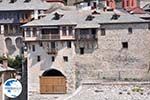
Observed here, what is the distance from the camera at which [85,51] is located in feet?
139

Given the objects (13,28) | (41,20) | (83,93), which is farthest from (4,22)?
(83,93)

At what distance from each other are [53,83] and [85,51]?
4.22m

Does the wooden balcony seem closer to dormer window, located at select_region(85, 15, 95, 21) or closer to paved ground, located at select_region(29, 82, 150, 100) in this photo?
dormer window, located at select_region(85, 15, 95, 21)

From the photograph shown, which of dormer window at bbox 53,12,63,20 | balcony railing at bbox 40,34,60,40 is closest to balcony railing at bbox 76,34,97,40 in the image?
balcony railing at bbox 40,34,60,40

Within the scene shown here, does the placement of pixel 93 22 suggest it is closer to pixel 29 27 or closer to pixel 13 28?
pixel 29 27

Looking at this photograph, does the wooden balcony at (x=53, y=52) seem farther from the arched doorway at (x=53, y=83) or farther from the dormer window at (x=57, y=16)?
the dormer window at (x=57, y=16)

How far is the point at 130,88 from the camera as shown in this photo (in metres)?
37.7

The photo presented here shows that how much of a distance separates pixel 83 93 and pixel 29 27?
356 inches

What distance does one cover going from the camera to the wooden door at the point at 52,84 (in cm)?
4256

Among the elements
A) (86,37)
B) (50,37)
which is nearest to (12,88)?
→ (86,37)

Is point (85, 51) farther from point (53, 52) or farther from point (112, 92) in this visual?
point (112, 92)

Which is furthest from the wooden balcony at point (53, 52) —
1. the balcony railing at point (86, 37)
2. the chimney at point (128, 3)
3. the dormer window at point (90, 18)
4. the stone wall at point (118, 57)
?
the chimney at point (128, 3)

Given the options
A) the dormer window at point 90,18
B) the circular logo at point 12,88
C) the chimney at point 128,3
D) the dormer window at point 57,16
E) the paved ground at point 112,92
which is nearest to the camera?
the circular logo at point 12,88

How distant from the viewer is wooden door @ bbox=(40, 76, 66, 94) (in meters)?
42.6
